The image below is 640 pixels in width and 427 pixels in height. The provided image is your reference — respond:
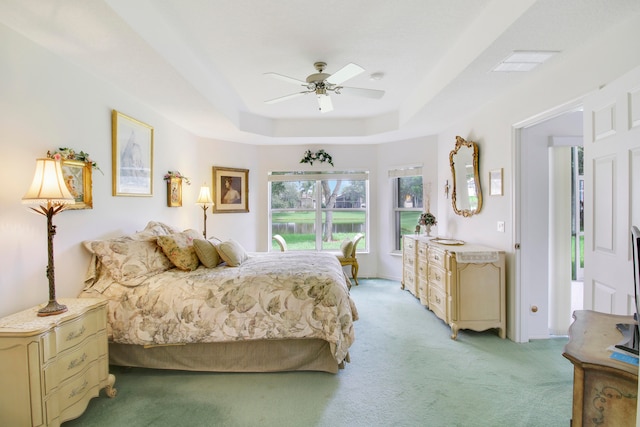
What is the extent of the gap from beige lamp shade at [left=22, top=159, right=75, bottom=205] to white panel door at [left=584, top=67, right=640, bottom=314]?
3.28 metres

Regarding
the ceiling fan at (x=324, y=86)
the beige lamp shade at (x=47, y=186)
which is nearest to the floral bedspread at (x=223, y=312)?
the beige lamp shade at (x=47, y=186)

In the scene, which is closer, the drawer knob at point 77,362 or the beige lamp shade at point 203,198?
the drawer knob at point 77,362

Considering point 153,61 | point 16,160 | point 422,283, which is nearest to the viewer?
point 16,160

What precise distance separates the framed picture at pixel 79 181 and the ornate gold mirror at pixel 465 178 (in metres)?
3.92

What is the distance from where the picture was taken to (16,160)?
2.00 meters

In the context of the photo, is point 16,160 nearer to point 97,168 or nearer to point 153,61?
point 97,168

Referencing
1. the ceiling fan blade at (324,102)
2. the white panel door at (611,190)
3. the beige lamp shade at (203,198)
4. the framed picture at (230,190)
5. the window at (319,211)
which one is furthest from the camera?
the window at (319,211)

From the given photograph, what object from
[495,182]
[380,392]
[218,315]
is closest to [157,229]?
[218,315]

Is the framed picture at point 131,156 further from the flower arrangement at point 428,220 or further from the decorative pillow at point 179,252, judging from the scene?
the flower arrangement at point 428,220

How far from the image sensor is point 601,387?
104cm

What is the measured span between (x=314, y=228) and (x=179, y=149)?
270 centimetres

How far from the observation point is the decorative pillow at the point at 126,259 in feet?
8.25

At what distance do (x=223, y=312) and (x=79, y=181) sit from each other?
Result: 5.14 ft

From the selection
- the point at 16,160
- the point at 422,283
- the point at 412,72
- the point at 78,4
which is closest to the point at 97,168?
the point at 16,160
